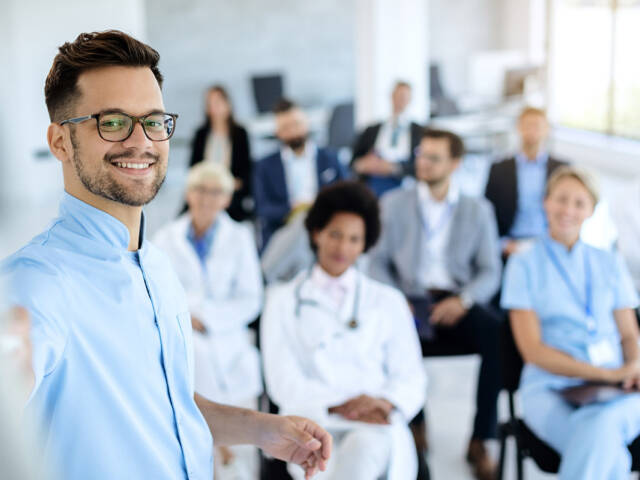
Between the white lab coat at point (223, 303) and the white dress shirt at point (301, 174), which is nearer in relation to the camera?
the white lab coat at point (223, 303)

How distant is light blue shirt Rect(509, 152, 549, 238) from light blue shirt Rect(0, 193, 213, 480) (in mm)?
3957

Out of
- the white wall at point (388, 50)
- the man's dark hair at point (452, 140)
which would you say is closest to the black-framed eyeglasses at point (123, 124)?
the man's dark hair at point (452, 140)

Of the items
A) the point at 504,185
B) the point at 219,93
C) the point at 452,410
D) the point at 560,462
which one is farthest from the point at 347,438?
the point at 219,93

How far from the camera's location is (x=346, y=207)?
2.97 metres

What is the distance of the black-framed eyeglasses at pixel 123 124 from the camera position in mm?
1145

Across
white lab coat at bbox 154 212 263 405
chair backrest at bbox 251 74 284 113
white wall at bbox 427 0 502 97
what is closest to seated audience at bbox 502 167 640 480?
white lab coat at bbox 154 212 263 405

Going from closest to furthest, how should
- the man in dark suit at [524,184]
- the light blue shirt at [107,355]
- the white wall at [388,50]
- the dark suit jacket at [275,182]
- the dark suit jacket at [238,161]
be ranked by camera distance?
the light blue shirt at [107,355]
the man in dark suit at [524,184]
the dark suit jacket at [275,182]
the dark suit jacket at [238,161]
the white wall at [388,50]

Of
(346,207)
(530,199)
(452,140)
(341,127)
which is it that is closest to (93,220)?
(346,207)

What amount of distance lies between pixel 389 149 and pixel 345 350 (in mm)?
3533

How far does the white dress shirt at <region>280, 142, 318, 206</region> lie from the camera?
5512 mm

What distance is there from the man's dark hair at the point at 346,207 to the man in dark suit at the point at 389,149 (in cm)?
260

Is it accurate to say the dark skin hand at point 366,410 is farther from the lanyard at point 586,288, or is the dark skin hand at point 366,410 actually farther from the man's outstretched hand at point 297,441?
the man's outstretched hand at point 297,441

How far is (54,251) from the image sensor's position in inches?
42.7

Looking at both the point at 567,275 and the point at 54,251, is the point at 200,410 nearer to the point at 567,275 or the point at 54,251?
the point at 54,251
